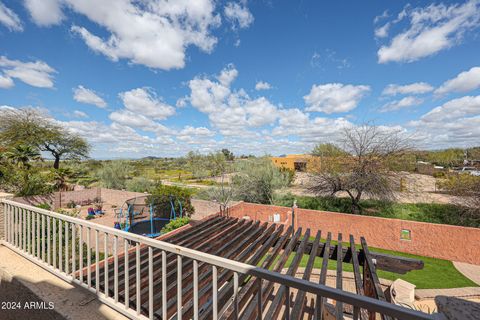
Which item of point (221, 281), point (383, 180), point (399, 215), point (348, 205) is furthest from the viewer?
point (348, 205)

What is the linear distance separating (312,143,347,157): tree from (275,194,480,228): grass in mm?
2822

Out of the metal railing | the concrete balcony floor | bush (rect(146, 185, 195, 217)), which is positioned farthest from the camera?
bush (rect(146, 185, 195, 217))

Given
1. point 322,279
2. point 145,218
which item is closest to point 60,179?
point 145,218

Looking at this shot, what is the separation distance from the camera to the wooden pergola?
2084mm

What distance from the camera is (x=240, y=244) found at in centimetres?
390

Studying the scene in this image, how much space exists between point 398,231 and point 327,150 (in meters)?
6.31

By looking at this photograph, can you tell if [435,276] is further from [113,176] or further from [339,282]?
[113,176]

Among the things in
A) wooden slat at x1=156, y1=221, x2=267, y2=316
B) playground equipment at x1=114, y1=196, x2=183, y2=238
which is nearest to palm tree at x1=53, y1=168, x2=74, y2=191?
playground equipment at x1=114, y1=196, x2=183, y2=238

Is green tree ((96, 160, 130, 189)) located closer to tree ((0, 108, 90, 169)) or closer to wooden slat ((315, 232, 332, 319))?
tree ((0, 108, 90, 169))

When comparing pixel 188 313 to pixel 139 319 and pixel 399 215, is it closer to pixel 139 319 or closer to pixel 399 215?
pixel 139 319

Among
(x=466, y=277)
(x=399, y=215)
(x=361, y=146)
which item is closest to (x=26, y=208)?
(x=466, y=277)

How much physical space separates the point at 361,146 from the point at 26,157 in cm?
1945

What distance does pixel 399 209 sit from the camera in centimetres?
1285

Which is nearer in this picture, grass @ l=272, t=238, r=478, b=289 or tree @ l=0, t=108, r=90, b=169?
grass @ l=272, t=238, r=478, b=289
